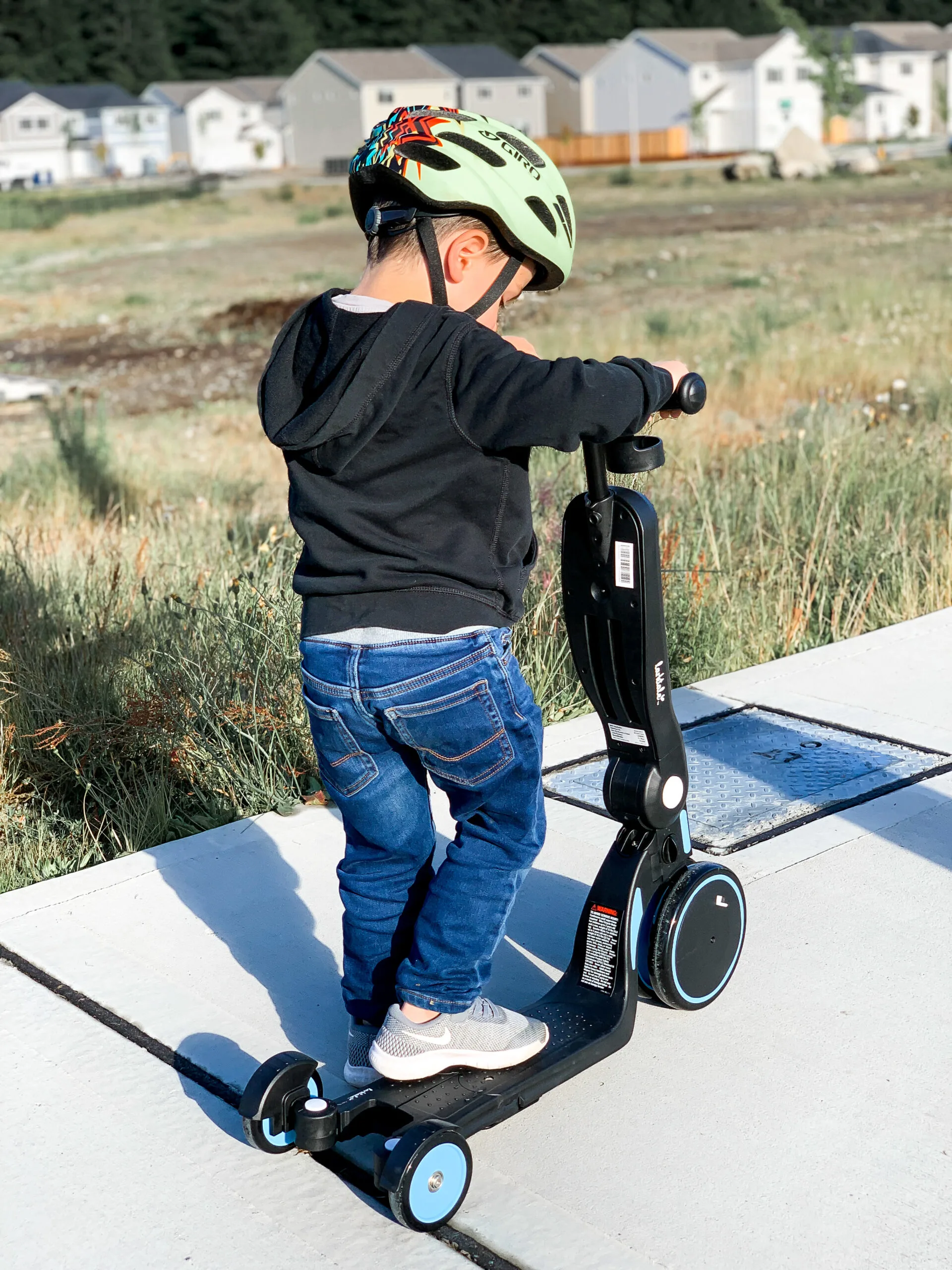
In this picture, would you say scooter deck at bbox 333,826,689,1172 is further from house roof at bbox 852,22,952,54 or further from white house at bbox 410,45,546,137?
house roof at bbox 852,22,952,54

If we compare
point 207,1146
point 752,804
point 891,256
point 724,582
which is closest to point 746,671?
point 724,582

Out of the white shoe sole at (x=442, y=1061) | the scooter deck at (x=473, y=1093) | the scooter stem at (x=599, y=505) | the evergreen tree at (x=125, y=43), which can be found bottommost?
the scooter deck at (x=473, y=1093)

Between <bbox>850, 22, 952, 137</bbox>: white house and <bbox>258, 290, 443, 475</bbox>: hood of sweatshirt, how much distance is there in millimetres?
94452

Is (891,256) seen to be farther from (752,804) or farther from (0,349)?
(752,804)

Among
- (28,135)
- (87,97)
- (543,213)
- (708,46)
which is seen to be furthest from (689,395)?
(87,97)

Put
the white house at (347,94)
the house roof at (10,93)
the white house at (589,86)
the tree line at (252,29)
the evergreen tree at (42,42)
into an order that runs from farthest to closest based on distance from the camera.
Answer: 1. the tree line at (252,29)
2. the evergreen tree at (42,42)
3. the house roof at (10,93)
4. the white house at (589,86)
5. the white house at (347,94)

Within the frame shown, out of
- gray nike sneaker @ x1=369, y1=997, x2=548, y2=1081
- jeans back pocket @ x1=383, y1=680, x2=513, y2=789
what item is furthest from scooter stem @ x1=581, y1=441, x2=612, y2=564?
gray nike sneaker @ x1=369, y1=997, x2=548, y2=1081

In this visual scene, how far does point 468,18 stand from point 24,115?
30701mm

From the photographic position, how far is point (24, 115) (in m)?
93.9

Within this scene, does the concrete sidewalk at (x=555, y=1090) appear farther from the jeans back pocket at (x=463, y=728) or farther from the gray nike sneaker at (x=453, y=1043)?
the jeans back pocket at (x=463, y=728)

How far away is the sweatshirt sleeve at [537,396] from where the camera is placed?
2281 mm

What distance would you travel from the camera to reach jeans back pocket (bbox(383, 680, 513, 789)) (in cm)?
244

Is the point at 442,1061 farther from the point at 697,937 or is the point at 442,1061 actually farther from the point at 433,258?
the point at 433,258

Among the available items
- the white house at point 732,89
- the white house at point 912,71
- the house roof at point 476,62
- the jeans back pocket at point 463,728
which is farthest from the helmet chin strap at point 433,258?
the white house at point 912,71
